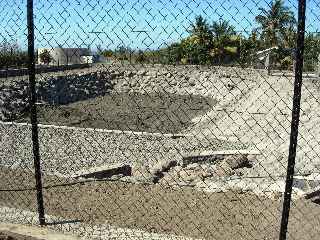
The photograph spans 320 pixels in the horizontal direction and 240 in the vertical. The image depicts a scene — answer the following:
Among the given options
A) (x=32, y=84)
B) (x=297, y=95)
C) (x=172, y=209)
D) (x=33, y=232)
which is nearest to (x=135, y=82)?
(x=172, y=209)

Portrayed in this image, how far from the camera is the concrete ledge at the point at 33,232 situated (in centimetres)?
397

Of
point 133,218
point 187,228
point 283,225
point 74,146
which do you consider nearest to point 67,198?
point 133,218

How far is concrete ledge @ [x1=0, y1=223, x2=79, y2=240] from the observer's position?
3971 mm

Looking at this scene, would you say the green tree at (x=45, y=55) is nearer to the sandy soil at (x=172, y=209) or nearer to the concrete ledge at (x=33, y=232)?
the sandy soil at (x=172, y=209)

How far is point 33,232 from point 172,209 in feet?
8.76

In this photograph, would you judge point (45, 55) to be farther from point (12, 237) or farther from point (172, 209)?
point (12, 237)

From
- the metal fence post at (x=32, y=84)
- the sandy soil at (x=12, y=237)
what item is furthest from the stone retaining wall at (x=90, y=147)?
the sandy soil at (x=12, y=237)

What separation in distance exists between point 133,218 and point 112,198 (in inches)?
36.9

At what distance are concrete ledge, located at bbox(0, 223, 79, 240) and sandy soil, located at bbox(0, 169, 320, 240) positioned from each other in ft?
3.99

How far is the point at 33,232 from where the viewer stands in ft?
13.3

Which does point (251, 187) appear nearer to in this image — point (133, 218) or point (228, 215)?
point (228, 215)

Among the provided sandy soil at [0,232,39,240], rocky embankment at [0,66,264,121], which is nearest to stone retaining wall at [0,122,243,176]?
rocky embankment at [0,66,264,121]

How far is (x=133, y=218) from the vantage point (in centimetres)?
598

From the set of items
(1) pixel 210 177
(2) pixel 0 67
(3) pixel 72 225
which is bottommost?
(1) pixel 210 177
